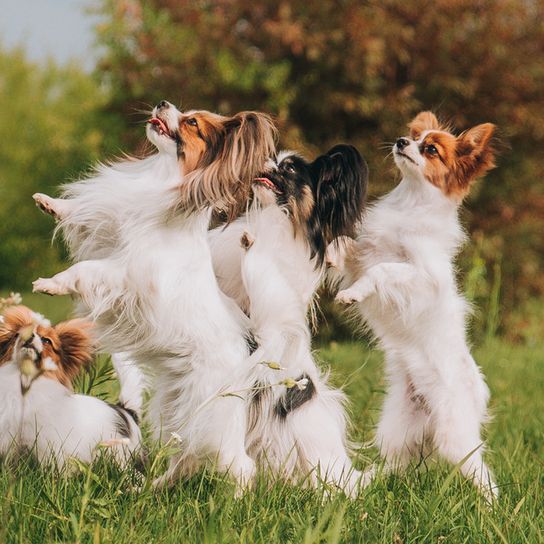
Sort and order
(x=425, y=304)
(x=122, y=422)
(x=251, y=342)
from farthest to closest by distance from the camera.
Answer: (x=425, y=304), (x=122, y=422), (x=251, y=342)

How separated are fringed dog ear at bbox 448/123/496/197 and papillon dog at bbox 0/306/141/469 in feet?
6.81

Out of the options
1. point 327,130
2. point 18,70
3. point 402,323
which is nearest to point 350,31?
point 327,130

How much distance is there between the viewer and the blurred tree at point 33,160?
20.3 m

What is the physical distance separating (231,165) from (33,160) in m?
18.7

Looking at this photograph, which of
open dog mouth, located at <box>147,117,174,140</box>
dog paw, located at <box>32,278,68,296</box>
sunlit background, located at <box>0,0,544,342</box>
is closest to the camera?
dog paw, located at <box>32,278,68,296</box>

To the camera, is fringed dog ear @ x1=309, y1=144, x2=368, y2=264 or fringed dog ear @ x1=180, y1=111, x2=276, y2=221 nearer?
fringed dog ear @ x1=180, y1=111, x2=276, y2=221

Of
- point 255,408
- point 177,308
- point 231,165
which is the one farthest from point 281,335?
point 231,165

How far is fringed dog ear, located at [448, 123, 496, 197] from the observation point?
167 inches

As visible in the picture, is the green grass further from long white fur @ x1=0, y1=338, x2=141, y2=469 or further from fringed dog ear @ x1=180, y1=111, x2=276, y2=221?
fringed dog ear @ x1=180, y1=111, x2=276, y2=221

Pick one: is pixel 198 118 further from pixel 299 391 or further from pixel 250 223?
→ pixel 299 391

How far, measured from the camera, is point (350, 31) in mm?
12086

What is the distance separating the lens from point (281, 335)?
3545 mm

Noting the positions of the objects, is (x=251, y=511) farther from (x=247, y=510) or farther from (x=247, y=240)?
(x=247, y=240)

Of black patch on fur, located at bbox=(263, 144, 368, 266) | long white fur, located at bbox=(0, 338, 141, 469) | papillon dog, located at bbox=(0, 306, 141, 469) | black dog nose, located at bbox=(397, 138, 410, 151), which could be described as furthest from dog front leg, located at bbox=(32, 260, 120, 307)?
black dog nose, located at bbox=(397, 138, 410, 151)
